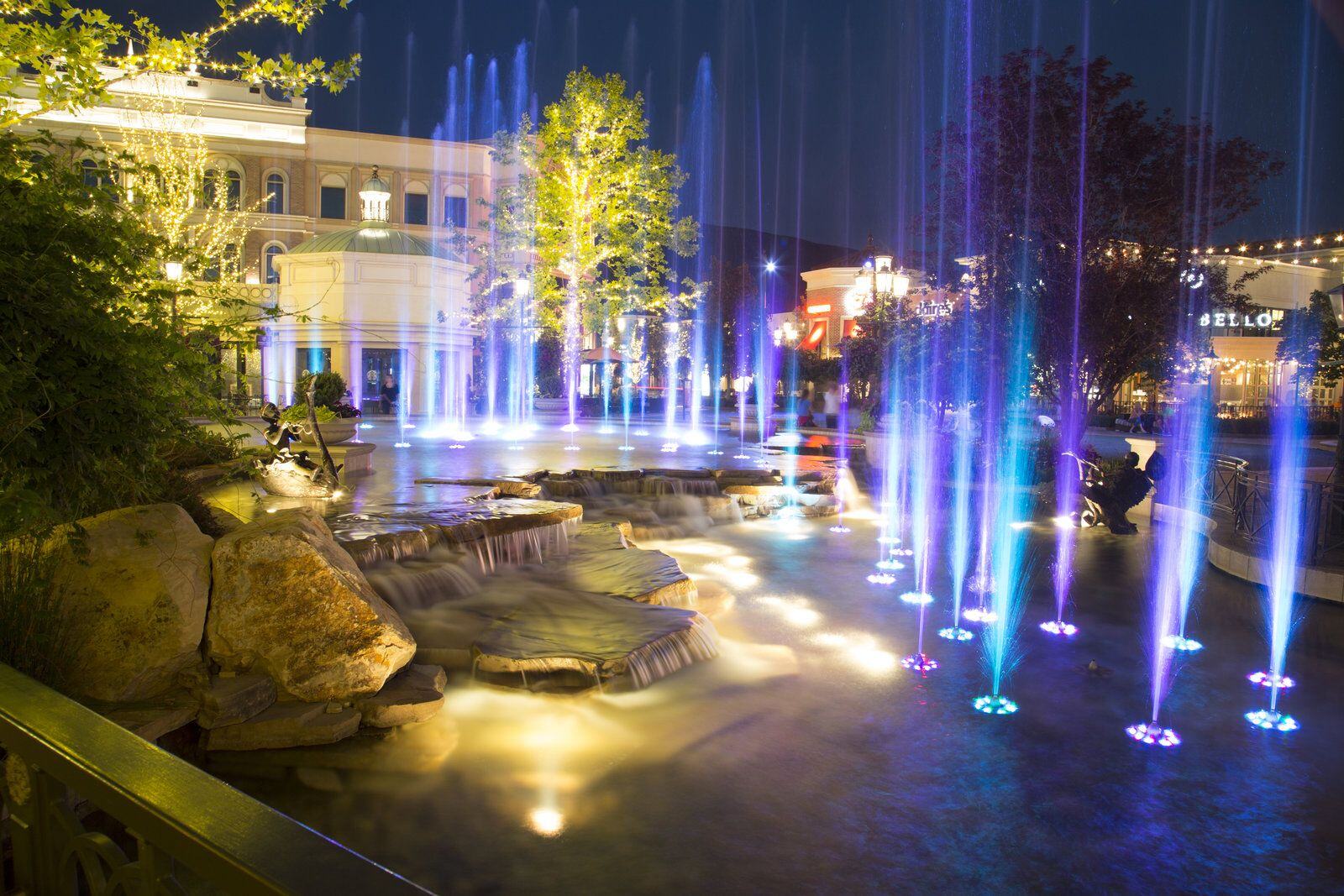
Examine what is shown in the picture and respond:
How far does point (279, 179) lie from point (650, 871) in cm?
4955

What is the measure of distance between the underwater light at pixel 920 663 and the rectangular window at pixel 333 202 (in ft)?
158

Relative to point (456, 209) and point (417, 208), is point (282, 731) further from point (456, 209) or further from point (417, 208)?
point (417, 208)

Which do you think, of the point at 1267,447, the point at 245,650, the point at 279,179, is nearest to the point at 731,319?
the point at 279,179

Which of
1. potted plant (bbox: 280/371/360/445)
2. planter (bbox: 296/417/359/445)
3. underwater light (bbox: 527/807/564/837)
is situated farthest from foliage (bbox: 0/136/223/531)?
planter (bbox: 296/417/359/445)

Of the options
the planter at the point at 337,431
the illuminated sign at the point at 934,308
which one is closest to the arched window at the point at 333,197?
the planter at the point at 337,431

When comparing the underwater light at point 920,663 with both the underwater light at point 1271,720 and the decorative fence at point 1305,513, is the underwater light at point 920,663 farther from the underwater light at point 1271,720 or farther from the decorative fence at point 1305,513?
the decorative fence at point 1305,513

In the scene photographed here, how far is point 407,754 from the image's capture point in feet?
19.2

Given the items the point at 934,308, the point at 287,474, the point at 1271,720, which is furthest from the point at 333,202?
the point at 1271,720

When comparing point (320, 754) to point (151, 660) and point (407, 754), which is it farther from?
point (151, 660)

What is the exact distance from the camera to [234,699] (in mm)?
5844

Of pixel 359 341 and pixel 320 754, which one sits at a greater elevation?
pixel 359 341

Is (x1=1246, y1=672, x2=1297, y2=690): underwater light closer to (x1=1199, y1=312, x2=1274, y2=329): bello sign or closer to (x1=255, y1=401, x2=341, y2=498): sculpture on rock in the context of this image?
(x1=255, y1=401, x2=341, y2=498): sculpture on rock

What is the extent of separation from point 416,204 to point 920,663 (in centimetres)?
4892

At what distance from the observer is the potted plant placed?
15.3m
